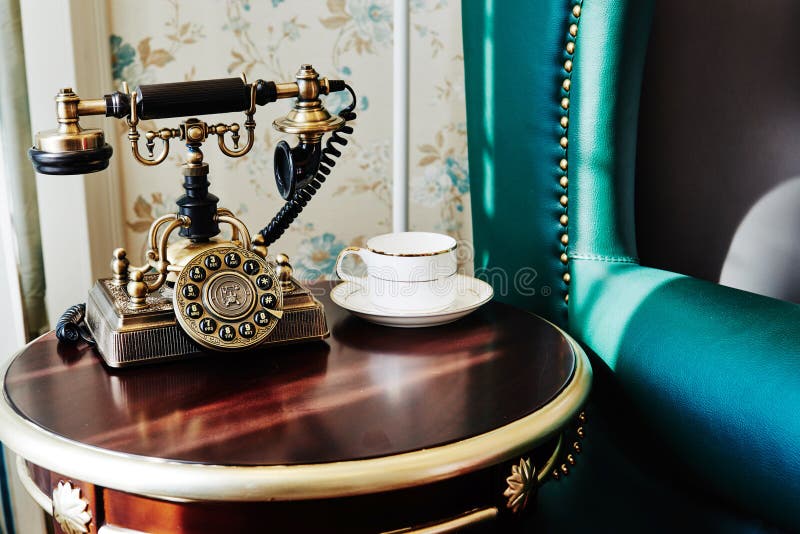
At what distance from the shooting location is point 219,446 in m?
0.53

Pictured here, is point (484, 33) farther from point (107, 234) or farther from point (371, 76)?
point (107, 234)

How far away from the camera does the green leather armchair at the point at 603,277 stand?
698 mm

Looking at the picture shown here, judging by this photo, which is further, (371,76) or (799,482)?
(371,76)

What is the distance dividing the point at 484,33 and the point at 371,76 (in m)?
0.23

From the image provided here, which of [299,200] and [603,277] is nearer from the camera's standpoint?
[299,200]

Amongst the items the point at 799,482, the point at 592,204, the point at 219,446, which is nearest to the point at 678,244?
the point at 592,204

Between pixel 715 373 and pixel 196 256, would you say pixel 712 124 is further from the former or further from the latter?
pixel 196 256

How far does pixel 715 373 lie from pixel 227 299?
1.30 ft

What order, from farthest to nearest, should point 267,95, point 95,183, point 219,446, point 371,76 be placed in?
point 371,76 → point 95,183 → point 267,95 → point 219,446

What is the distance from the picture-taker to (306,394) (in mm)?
617

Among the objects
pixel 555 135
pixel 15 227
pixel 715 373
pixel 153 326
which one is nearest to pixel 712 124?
pixel 555 135

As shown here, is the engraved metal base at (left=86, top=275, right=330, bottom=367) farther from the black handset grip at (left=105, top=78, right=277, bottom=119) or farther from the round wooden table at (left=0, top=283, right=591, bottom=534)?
the black handset grip at (left=105, top=78, right=277, bottom=119)

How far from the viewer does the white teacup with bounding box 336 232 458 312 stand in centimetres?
75

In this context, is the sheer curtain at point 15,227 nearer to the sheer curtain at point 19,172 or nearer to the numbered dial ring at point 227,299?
the sheer curtain at point 19,172
